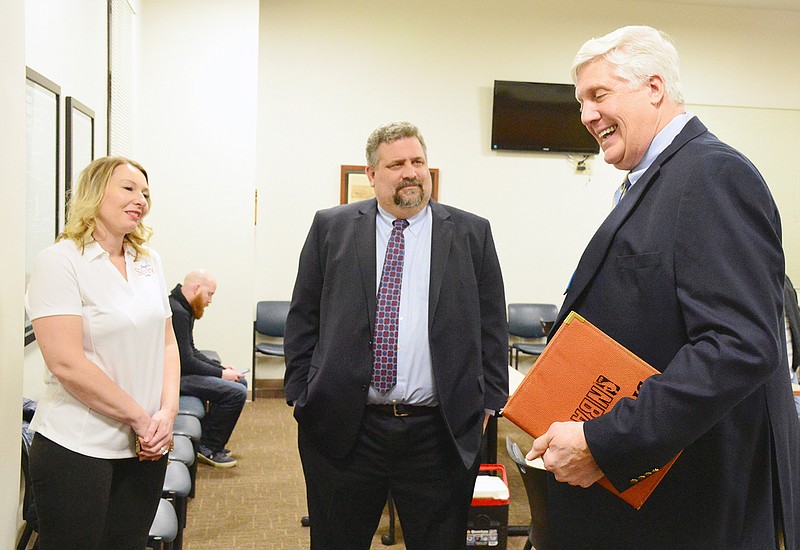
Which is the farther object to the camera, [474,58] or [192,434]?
[474,58]

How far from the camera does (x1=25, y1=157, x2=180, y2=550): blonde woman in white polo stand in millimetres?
2125

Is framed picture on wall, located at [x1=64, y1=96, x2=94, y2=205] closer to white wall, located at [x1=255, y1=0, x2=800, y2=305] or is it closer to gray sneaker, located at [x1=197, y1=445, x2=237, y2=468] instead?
gray sneaker, located at [x1=197, y1=445, x2=237, y2=468]

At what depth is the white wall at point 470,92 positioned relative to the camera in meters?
6.74

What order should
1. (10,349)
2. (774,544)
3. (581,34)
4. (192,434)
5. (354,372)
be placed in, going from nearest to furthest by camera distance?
(774,544), (10,349), (354,372), (192,434), (581,34)

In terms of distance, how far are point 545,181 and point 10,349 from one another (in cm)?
573

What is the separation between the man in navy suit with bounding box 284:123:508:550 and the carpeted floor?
1339 mm

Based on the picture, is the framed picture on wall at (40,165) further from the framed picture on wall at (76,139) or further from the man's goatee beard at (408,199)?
the man's goatee beard at (408,199)

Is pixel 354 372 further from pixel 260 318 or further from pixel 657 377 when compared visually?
pixel 260 318

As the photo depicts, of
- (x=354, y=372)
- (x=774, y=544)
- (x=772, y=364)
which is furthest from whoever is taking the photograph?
(x=354, y=372)

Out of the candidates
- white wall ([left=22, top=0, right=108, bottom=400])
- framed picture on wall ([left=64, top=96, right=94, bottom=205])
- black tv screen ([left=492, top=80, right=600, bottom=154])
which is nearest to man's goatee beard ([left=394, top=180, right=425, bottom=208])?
white wall ([left=22, top=0, right=108, bottom=400])

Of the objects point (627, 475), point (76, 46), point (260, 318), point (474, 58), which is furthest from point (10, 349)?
point (474, 58)

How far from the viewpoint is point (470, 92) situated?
6.99m

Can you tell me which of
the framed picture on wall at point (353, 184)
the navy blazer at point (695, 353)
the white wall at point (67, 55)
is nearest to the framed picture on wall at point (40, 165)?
the white wall at point (67, 55)

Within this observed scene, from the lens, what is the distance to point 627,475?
1304 mm
